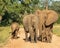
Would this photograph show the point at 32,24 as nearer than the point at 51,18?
Yes

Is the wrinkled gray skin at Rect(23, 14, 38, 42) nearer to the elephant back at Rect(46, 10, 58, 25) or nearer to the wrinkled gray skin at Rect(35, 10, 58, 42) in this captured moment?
the wrinkled gray skin at Rect(35, 10, 58, 42)

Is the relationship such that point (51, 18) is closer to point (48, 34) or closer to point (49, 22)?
point (49, 22)

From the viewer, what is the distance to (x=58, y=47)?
50.3ft

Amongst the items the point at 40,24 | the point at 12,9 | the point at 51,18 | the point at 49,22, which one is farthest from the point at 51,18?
the point at 12,9

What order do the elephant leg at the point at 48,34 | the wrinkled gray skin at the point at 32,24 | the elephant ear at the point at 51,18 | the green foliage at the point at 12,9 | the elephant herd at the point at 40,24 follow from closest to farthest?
the wrinkled gray skin at the point at 32,24, the elephant herd at the point at 40,24, the elephant ear at the point at 51,18, the elephant leg at the point at 48,34, the green foliage at the point at 12,9

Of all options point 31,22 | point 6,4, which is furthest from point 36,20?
point 6,4

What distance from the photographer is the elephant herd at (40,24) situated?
17.0m

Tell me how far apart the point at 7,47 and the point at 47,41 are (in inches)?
158

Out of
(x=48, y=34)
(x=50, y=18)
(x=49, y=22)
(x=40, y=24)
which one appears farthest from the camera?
(x=48, y=34)

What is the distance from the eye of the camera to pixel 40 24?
1766cm

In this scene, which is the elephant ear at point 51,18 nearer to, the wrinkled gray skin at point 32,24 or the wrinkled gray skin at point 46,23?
the wrinkled gray skin at point 46,23

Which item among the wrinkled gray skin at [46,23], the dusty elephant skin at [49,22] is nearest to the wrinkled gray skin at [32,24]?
the wrinkled gray skin at [46,23]

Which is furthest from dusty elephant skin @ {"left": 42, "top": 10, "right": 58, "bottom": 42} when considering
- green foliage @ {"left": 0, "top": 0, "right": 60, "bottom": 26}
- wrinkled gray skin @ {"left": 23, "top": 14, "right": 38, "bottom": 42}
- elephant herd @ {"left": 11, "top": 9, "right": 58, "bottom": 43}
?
green foliage @ {"left": 0, "top": 0, "right": 60, "bottom": 26}

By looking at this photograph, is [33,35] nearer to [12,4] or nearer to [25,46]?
[25,46]
